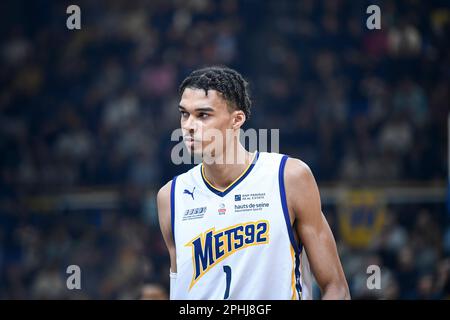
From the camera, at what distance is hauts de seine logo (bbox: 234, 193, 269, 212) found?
461 centimetres

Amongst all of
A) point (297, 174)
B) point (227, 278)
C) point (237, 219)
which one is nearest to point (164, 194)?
point (237, 219)

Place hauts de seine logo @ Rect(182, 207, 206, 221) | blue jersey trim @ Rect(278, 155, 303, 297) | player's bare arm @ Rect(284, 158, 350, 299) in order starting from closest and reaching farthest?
player's bare arm @ Rect(284, 158, 350, 299)
blue jersey trim @ Rect(278, 155, 303, 297)
hauts de seine logo @ Rect(182, 207, 206, 221)

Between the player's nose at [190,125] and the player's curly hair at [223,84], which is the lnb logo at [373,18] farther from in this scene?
the player's nose at [190,125]

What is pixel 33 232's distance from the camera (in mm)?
12320

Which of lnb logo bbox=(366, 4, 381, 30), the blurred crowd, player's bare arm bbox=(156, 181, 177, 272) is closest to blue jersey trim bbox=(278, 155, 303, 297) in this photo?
player's bare arm bbox=(156, 181, 177, 272)

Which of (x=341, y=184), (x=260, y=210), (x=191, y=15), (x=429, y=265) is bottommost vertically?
(x=429, y=265)

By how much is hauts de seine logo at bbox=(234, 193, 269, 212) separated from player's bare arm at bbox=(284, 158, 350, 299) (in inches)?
6.7

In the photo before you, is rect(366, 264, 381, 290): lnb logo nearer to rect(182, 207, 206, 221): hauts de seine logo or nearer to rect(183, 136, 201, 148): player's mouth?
rect(182, 207, 206, 221): hauts de seine logo

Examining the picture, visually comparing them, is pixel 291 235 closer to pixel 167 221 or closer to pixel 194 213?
pixel 194 213

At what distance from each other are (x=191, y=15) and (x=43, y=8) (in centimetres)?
291

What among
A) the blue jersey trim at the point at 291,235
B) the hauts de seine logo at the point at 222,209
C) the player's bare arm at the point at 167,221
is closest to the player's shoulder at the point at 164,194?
the player's bare arm at the point at 167,221

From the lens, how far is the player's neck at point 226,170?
480cm
